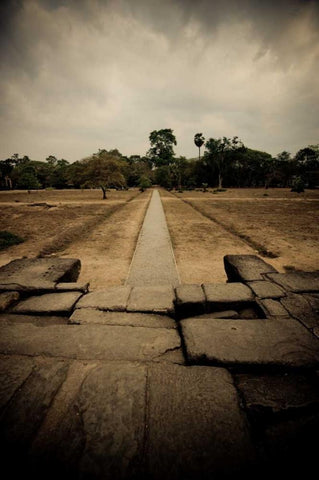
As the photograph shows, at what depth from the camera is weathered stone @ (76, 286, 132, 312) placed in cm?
222

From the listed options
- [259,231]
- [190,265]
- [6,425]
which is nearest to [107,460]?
[6,425]

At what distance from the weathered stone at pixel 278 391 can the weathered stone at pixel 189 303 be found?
812mm

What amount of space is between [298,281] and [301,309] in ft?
2.02

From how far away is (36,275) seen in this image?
2.84 metres

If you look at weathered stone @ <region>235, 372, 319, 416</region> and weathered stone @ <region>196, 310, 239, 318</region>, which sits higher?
weathered stone @ <region>196, 310, 239, 318</region>

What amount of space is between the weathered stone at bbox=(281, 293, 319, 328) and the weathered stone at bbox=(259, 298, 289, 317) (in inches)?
2.2

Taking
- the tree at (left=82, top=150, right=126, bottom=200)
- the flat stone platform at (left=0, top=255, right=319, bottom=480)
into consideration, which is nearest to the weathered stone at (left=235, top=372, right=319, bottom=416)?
the flat stone platform at (left=0, top=255, right=319, bottom=480)

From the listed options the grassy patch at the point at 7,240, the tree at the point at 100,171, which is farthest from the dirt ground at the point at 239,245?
the tree at the point at 100,171

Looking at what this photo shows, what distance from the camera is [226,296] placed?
7.54 feet

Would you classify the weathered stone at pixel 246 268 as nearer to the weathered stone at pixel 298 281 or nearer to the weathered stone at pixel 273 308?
the weathered stone at pixel 298 281

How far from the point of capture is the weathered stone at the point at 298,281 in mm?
2426

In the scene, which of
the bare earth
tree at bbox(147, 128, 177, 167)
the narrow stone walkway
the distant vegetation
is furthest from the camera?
tree at bbox(147, 128, 177, 167)

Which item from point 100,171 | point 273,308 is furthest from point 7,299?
point 100,171

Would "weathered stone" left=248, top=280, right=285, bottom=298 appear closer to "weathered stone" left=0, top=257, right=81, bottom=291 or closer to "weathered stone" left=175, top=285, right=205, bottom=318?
"weathered stone" left=175, top=285, right=205, bottom=318
